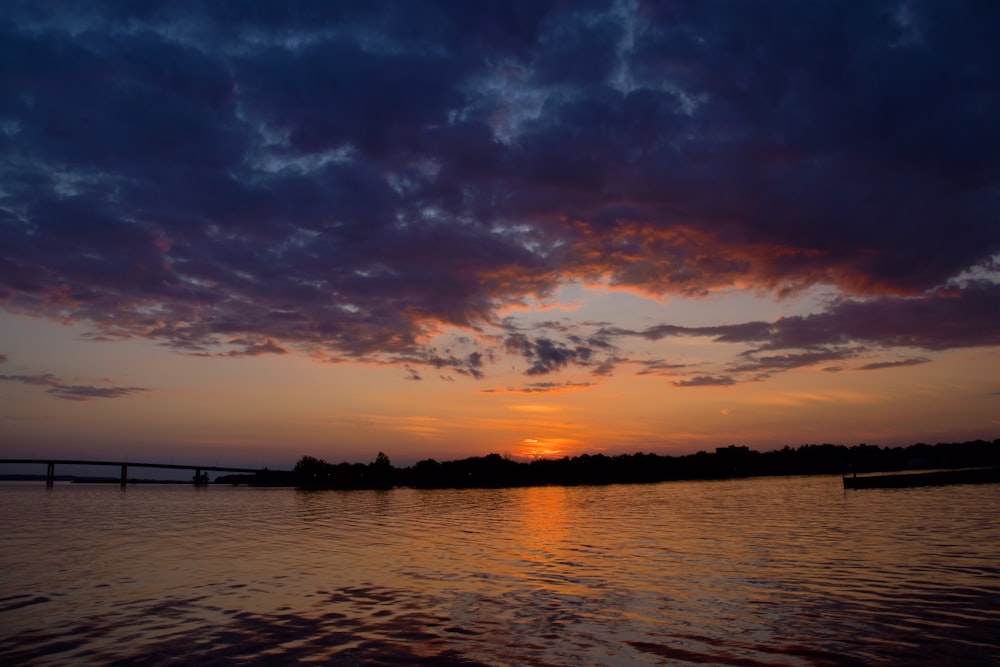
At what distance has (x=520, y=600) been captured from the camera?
24859mm

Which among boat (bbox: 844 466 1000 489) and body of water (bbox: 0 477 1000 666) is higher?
body of water (bbox: 0 477 1000 666)

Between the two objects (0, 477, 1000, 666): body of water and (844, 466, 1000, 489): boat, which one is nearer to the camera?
(0, 477, 1000, 666): body of water

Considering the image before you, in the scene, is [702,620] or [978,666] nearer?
[978,666]

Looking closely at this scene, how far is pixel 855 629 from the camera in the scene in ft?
62.3

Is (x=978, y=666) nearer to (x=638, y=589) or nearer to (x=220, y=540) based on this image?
(x=638, y=589)

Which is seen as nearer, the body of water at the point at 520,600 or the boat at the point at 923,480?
the body of water at the point at 520,600

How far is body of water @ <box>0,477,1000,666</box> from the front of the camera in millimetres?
17391

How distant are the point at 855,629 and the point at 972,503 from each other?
70.4 m

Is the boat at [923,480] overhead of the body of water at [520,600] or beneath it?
beneath

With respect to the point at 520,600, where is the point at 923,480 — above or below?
below

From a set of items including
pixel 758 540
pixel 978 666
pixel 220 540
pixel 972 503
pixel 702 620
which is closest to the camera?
pixel 978 666

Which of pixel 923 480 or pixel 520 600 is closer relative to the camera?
pixel 520 600

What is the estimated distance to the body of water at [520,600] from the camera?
1739 cm

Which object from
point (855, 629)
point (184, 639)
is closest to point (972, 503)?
point (855, 629)
